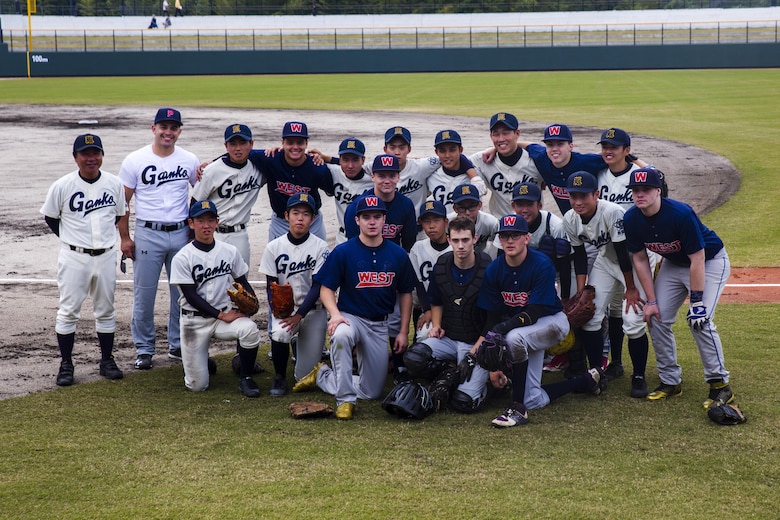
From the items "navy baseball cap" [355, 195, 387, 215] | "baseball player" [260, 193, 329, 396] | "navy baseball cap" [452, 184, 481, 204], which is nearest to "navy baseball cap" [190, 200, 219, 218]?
"baseball player" [260, 193, 329, 396]

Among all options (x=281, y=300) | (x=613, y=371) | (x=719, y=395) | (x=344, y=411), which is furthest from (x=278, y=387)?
(x=719, y=395)

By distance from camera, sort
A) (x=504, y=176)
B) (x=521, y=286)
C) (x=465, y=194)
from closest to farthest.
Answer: (x=521, y=286) < (x=465, y=194) < (x=504, y=176)

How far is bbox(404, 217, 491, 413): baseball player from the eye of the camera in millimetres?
6379

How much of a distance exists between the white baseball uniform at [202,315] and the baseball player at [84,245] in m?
0.70

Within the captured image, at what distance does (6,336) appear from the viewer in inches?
320

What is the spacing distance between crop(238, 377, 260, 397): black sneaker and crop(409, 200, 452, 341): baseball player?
4.46ft

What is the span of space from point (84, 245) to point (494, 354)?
348 centimetres

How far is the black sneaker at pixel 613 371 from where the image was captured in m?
7.06

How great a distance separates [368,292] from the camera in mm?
6680

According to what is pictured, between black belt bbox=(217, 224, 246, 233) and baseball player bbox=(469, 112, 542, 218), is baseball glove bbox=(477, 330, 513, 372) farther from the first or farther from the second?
black belt bbox=(217, 224, 246, 233)

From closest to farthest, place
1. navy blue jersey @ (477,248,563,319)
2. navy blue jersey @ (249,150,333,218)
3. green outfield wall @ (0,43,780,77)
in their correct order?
navy blue jersey @ (477,248,563,319), navy blue jersey @ (249,150,333,218), green outfield wall @ (0,43,780,77)

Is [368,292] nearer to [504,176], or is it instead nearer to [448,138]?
[448,138]

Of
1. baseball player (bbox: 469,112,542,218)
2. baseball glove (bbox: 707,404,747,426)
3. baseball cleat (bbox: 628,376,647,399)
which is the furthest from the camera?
baseball player (bbox: 469,112,542,218)

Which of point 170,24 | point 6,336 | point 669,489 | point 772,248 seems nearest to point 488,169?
point 669,489
